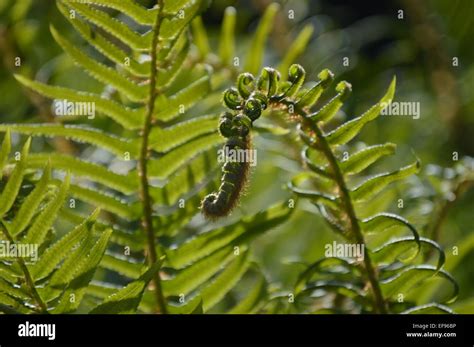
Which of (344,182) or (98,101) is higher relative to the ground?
(98,101)

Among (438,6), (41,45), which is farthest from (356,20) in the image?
(41,45)

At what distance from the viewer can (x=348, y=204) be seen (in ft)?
3.34

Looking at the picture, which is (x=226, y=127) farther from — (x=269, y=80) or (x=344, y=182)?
(x=344, y=182)

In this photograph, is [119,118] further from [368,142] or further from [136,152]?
[368,142]

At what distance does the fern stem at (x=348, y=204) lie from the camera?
3.13 feet

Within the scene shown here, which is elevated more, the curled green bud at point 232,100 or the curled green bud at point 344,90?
the curled green bud at point 344,90

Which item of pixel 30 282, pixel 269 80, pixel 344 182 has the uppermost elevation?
pixel 269 80

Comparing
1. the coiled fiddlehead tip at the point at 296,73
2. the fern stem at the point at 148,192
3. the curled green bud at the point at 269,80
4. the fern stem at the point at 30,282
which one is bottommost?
the fern stem at the point at 30,282

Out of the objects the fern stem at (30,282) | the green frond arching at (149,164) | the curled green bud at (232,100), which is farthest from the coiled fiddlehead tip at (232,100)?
the fern stem at (30,282)

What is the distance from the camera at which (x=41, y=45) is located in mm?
1828

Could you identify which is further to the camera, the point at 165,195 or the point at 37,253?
the point at 165,195

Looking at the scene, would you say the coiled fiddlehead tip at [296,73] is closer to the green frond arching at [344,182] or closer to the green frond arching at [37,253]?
the green frond arching at [344,182]

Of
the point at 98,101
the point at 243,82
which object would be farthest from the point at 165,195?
the point at 243,82
